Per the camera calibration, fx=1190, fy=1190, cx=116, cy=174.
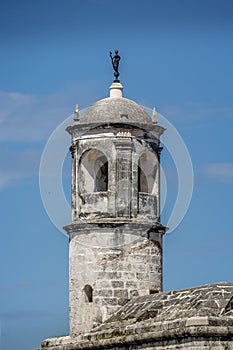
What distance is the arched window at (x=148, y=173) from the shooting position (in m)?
29.3

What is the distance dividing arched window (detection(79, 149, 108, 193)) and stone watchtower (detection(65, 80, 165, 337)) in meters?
0.02

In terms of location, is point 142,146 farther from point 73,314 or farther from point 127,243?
point 73,314

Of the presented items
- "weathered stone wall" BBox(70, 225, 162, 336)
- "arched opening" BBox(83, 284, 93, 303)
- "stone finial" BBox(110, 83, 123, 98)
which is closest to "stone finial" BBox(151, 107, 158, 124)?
"stone finial" BBox(110, 83, 123, 98)

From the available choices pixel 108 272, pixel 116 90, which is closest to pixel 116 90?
pixel 116 90

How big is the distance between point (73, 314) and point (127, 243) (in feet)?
7.19

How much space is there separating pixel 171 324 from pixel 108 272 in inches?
231

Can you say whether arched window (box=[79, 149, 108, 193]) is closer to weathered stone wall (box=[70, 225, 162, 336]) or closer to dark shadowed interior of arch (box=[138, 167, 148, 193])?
dark shadowed interior of arch (box=[138, 167, 148, 193])

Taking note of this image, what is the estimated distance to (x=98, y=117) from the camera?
94.1 ft

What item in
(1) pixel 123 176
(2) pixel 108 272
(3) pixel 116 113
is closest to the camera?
(2) pixel 108 272

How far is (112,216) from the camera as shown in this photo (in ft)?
92.6

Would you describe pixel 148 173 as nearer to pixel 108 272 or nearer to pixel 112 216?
pixel 112 216

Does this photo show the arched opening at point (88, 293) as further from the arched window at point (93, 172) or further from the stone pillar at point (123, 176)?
the arched window at point (93, 172)

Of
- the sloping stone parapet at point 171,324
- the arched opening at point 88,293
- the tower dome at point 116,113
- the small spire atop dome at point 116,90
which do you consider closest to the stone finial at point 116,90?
the small spire atop dome at point 116,90

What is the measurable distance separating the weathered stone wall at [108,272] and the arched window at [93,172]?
132 cm
